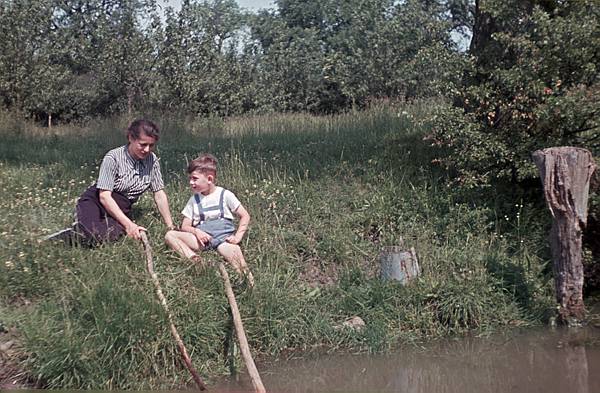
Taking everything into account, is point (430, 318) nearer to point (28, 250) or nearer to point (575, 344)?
point (575, 344)

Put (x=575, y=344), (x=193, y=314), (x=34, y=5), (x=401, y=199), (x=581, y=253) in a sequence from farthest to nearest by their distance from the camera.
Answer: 1. (x=34, y=5)
2. (x=401, y=199)
3. (x=581, y=253)
4. (x=575, y=344)
5. (x=193, y=314)

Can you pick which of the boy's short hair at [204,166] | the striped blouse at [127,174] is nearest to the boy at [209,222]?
the boy's short hair at [204,166]

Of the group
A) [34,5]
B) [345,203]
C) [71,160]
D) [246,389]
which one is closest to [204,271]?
[246,389]

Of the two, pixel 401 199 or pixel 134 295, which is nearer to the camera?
pixel 134 295

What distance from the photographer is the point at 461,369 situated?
6848 mm

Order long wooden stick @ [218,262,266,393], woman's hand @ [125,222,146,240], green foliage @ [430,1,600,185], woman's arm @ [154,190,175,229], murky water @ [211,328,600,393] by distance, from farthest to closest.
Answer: green foliage @ [430,1,600,185] < woman's arm @ [154,190,175,229] < woman's hand @ [125,222,146,240] < murky water @ [211,328,600,393] < long wooden stick @ [218,262,266,393]

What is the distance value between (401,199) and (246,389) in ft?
13.7

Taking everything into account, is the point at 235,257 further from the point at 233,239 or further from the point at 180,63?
the point at 180,63

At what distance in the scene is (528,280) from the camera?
27.6ft

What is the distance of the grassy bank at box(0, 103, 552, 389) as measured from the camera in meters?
6.46

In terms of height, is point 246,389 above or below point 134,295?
below

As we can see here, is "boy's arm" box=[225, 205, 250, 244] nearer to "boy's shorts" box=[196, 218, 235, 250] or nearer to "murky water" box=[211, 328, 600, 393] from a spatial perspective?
"boy's shorts" box=[196, 218, 235, 250]

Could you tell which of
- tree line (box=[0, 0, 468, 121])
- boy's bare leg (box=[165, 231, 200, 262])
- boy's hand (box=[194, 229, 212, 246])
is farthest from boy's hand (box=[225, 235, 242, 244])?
tree line (box=[0, 0, 468, 121])

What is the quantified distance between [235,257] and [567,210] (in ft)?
10.9
